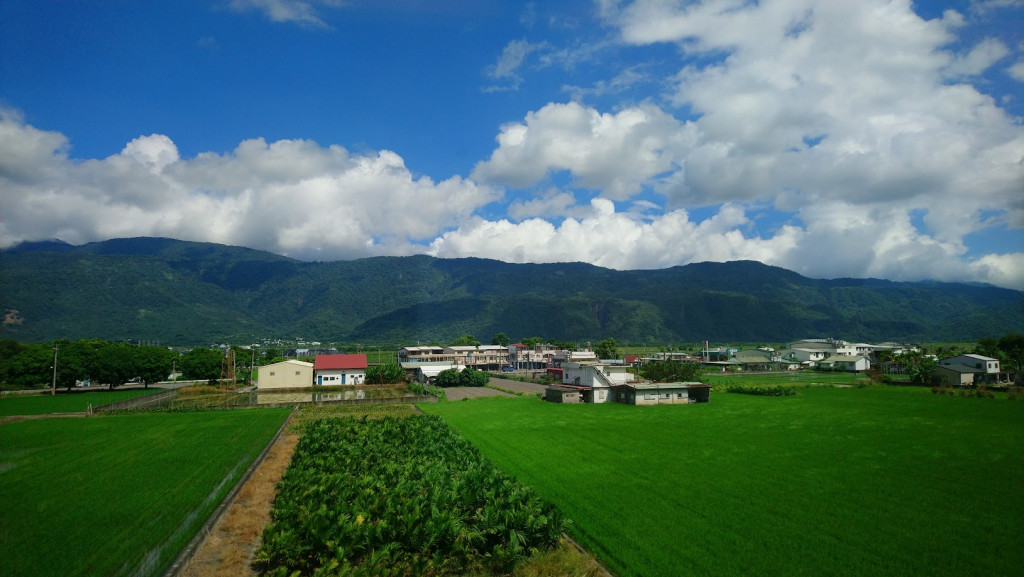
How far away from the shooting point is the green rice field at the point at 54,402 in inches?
1375

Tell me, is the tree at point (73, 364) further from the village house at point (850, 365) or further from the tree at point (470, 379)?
the village house at point (850, 365)

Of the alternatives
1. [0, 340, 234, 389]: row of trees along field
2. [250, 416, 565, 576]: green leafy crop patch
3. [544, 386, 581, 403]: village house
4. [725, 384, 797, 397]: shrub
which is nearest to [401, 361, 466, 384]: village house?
[544, 386, 581, 403]: village house

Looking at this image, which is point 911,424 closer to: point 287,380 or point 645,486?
point 645,486

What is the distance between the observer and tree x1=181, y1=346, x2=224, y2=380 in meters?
57.9

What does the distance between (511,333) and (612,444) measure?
152 m

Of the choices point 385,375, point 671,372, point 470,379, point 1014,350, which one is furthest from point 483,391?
point 1014,350

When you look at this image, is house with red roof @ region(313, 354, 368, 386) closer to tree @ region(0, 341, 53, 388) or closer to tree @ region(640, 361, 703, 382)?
tree @ region(0, 341, 53, 388)

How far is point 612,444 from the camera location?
886 inches

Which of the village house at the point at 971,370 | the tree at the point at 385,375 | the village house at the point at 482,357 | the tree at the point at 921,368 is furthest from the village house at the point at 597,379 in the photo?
the village house at the point at 482,357

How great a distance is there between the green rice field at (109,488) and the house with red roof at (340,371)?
89.4 feet

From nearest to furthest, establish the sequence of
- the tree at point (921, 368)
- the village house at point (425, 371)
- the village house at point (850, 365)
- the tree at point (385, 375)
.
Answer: the tree at point (921, 368), the tree at point (385, 375), the village house at point (425, 371), the village house at point (850, 365)

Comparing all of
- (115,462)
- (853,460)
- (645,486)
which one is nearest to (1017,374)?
(853,460)

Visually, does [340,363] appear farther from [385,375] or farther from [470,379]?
[470,379]

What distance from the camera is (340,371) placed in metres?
57.5
